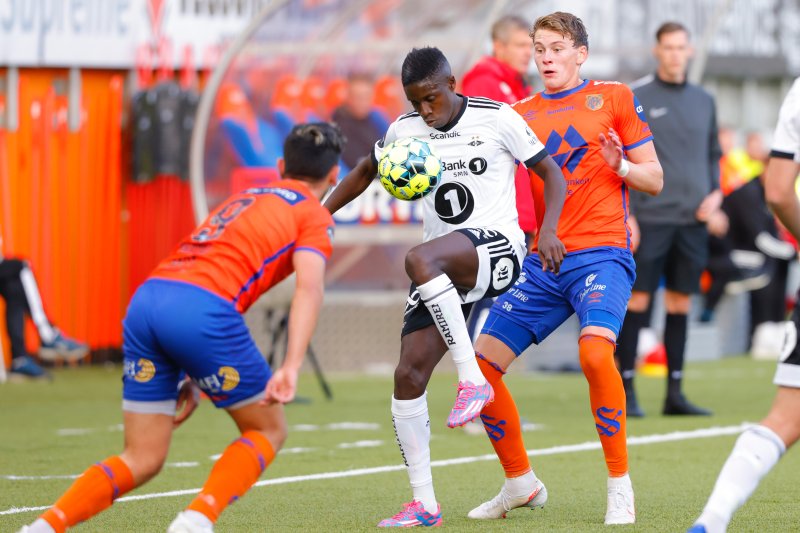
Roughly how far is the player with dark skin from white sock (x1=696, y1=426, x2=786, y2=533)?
1.35 metres

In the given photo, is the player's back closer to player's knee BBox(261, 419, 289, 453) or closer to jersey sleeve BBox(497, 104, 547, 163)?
player's knee BBox(261, 419, 289, 453)

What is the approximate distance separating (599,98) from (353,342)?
773 centimetres

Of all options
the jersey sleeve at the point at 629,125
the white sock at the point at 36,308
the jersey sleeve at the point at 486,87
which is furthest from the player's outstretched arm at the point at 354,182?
the white sock at the point at 36,308

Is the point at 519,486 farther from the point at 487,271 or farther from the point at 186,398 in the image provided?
the point at 186,398

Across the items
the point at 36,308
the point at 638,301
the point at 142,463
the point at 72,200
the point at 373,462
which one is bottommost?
the point at 36,308

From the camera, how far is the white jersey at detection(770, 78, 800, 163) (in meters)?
4.60

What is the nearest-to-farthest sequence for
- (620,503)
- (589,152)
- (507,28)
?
(620,503) → (589,152) → (507,28)

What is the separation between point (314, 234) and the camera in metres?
5.00

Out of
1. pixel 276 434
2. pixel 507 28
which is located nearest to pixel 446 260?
pixel 276 434

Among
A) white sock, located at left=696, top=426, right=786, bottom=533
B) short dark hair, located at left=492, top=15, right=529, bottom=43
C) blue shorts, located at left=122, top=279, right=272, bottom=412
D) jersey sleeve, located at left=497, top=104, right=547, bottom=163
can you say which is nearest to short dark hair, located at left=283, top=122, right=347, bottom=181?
blue shorts, located at left=122, top=279, right=272, bottom=412

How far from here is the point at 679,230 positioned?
32.2 ft

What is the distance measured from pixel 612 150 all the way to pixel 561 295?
28.2 inches

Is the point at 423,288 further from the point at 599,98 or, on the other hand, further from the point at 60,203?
the point at 60,203

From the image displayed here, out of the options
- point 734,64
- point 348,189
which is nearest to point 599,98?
point 348,189
